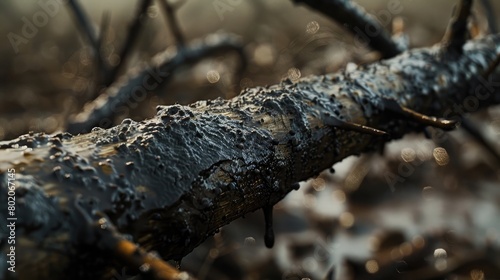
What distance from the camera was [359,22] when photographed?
279cm

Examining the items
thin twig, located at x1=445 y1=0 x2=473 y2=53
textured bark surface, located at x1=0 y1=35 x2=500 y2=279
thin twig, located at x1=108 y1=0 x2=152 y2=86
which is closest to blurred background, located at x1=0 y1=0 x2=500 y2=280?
thin twig, located at x1=108 y1=0 x2=152 y2=86

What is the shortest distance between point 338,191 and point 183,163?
10.6ft

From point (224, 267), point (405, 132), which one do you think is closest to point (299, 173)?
point (405, 132)

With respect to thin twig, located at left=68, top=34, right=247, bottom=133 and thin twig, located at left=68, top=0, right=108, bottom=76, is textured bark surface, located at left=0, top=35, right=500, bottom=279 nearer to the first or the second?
thin twig, located at left=68, top=34, right=247, bottom=133

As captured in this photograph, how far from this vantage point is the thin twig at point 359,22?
2666 mm

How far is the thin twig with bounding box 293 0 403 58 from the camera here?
2.67m

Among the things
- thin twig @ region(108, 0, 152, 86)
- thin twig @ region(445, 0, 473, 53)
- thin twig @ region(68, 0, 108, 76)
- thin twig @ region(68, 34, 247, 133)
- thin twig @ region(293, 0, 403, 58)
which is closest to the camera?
thin twig @ region(445, 0, 473, 53)

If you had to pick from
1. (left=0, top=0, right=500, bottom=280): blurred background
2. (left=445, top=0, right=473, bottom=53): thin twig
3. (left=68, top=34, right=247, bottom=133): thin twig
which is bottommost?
(left=0, top=0, right=500, bottom=280): blurred background

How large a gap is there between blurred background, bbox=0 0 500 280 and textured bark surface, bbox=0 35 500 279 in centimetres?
97

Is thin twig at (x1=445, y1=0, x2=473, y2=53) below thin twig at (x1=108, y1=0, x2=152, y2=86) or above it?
above

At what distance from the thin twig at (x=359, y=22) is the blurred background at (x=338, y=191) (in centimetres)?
11

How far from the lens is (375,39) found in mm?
2861

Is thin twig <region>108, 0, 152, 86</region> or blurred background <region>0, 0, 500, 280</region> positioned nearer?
blurred background <region>0, 0, 500, 280</region>

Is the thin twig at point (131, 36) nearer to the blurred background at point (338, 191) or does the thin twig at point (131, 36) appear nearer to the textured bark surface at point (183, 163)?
the blurred background at point (338, 191)
